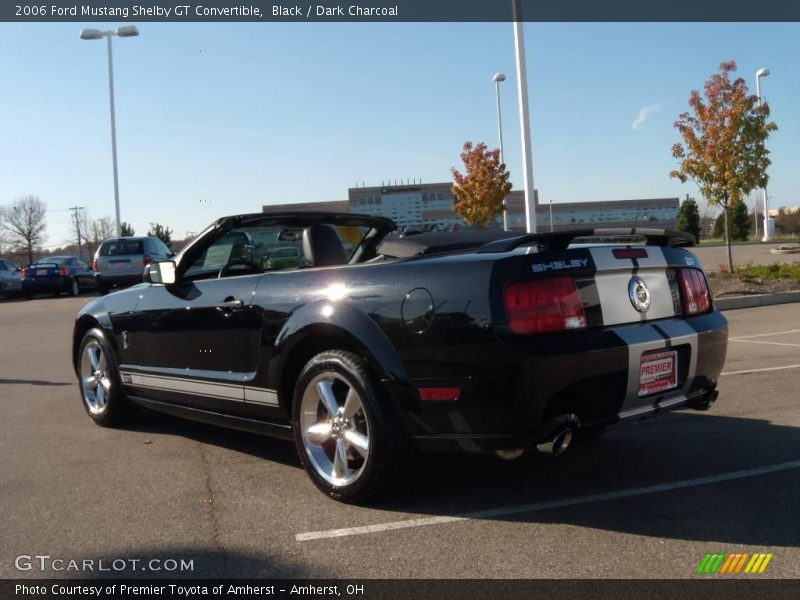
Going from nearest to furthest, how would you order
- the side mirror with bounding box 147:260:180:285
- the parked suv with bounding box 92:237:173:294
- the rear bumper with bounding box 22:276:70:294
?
the side mirror with bounding box 147:260:180:285
the parked suv with bounding box 92:237:173:294
the rear bumper with bounding box 22:276:70:294

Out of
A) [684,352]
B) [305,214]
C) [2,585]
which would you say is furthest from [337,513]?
[305,214]

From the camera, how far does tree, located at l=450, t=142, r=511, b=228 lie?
33.8 m

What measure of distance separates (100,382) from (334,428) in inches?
107

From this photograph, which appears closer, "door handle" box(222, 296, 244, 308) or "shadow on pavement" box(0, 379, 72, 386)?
"door handle" box(222, 296, 244, 308)

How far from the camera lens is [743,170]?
16.5m

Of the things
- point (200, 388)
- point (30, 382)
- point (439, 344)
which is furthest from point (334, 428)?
point (30, 382)

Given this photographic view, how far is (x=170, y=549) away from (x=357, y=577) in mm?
896

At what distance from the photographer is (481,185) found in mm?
33781

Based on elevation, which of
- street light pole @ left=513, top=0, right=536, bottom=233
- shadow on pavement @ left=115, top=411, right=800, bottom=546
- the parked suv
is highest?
street light pole @ left=513, top=0, right=536, bottom=233

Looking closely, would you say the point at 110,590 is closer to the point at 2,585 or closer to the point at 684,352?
the point at 2,585

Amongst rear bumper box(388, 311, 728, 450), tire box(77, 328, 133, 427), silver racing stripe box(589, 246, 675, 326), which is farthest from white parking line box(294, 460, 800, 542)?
tire box(77, 328, 133, 427)

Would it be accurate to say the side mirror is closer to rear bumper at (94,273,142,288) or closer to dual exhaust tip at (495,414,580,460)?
dual exhaust tip at (495,414,580,460)

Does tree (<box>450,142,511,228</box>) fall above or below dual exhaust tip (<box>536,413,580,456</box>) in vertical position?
above

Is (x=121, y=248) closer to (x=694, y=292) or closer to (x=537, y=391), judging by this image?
(x=694, y=292)
